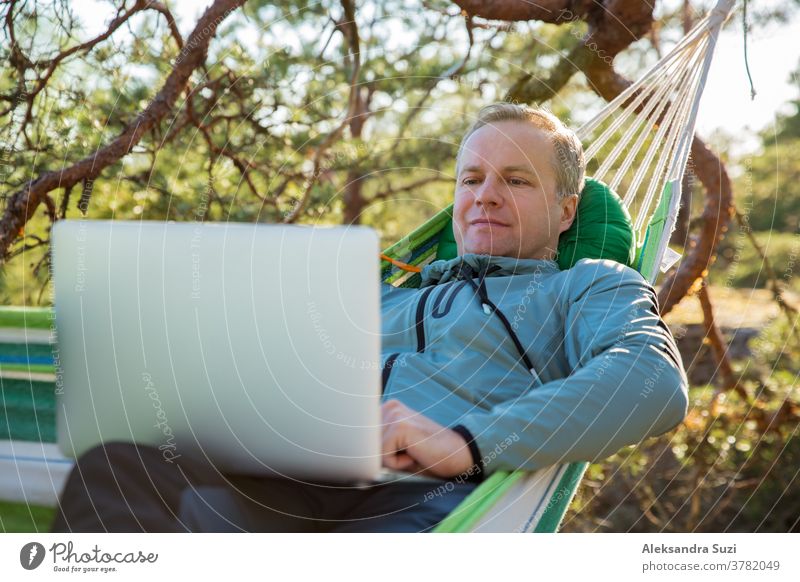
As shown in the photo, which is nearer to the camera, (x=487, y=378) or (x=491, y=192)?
(x=487, y=378)

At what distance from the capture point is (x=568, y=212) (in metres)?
1.73

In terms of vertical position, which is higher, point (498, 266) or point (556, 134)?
point (556, 134)

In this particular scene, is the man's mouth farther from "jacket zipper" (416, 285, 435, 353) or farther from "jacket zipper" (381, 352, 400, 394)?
"jacket zipper" (381, 352, 400, 394)

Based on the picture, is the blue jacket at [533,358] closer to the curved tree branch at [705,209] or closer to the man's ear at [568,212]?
the man's ear at [568,212]

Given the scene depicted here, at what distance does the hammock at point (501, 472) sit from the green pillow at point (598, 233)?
43 millimetres

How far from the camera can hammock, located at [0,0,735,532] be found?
1133mm

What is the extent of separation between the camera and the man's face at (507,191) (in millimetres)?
1574

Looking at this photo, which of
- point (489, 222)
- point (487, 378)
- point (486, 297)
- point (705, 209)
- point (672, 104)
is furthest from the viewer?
point (705, 209)

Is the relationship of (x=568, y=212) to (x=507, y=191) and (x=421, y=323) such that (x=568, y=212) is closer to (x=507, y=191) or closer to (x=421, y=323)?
(x=507, y=191)

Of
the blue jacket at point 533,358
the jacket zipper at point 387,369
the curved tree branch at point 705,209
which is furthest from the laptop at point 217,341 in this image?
the curved tree branch at point 705,209

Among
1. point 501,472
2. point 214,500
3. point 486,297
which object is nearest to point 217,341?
point 214,500

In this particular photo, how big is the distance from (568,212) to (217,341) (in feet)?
3.18

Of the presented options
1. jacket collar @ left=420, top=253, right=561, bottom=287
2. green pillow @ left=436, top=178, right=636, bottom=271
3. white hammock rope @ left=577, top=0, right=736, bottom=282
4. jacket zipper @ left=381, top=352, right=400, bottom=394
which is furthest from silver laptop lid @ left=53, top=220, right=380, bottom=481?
white hammock rope @ left=577, top=0, right=736, bottom=282
